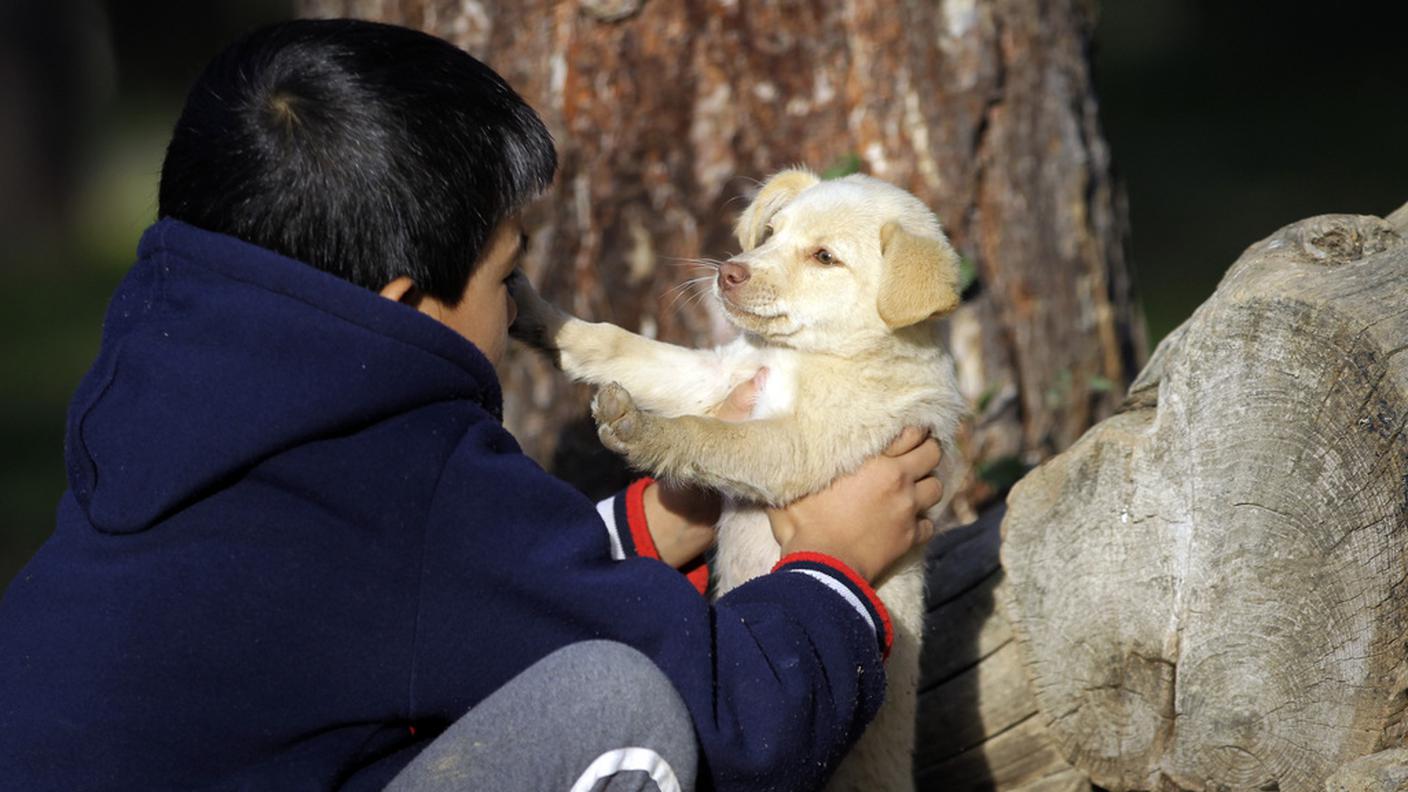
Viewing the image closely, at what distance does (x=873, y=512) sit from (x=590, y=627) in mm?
725

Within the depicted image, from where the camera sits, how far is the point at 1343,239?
99.1 inches

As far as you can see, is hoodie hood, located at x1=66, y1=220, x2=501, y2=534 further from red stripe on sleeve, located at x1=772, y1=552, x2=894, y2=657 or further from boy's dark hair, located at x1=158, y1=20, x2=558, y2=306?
red stripe on sleeve, located at x1=772, y1=552, x2=894, y2=657

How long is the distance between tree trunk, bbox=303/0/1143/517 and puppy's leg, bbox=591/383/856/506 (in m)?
1.26

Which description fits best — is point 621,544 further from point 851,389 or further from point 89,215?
point 89,215

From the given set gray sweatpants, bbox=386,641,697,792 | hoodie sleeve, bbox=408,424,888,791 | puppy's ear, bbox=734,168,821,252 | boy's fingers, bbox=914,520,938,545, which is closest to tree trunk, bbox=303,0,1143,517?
puppy's ear, bbox=734,168,821,252

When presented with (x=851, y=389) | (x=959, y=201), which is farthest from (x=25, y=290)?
(x=851, y=389)

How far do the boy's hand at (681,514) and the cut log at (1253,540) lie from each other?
0.68 m

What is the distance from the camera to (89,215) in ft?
38.4

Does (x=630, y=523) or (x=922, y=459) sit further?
(x=630, y=523)

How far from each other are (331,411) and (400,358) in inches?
4.9

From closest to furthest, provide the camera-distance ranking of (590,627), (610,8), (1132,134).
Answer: (590,627) → (610,8) → (1132,134)

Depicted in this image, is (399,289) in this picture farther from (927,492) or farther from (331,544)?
(927,492)

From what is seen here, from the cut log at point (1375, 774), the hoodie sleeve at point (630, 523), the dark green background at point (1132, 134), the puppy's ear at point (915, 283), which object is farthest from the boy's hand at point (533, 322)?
the dark green background at point (1132, 134)

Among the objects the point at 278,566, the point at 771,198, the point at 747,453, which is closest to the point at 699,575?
the point at 747,453
